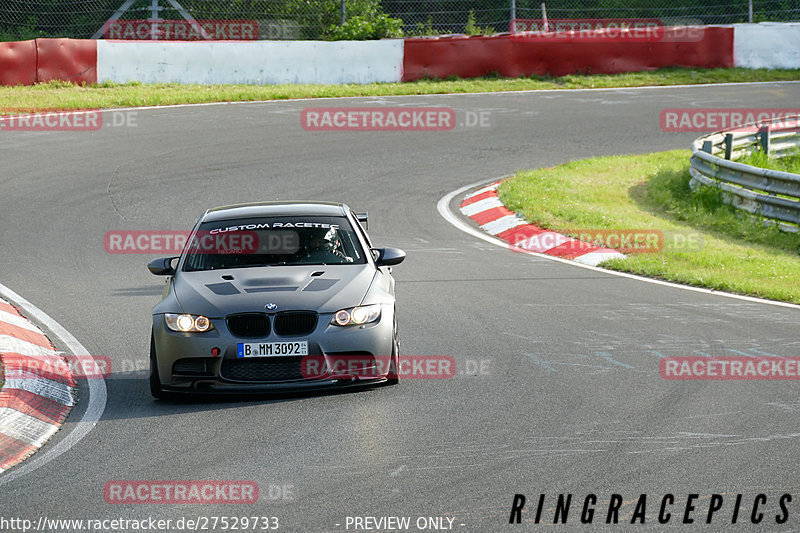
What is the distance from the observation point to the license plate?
762cm

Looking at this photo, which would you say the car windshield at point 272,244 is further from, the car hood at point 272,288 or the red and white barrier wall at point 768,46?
the red and white barrier wall at point 768,46

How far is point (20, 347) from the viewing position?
9078mm

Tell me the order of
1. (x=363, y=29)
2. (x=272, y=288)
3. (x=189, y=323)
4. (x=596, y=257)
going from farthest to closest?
1. (x=363, y=29)
2. (x=596, y=257)
3. (x=272, y=288)
4. (x=189, y=323)

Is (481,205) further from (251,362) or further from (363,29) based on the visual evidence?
(363,29)

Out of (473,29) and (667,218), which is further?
(473,29)

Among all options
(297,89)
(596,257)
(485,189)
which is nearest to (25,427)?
(596,257)

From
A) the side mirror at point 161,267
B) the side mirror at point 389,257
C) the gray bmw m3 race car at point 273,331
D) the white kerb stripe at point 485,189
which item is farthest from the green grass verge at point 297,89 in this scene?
the gray bmw m3 race car at point 273,331

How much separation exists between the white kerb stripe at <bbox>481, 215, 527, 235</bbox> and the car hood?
24.9 feet

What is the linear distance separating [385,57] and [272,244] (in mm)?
20487

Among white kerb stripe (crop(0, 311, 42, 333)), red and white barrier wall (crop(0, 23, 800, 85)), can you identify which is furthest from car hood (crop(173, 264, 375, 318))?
red and white barrier wall (crop(0, 23, 800, 85))

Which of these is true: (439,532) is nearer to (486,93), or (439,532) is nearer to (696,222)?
(696,222)

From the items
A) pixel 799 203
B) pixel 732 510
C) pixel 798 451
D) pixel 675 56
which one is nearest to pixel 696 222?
pixel 799 203

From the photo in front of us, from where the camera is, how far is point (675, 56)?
3114cm

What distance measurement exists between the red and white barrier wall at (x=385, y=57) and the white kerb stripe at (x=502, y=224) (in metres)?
12.9
